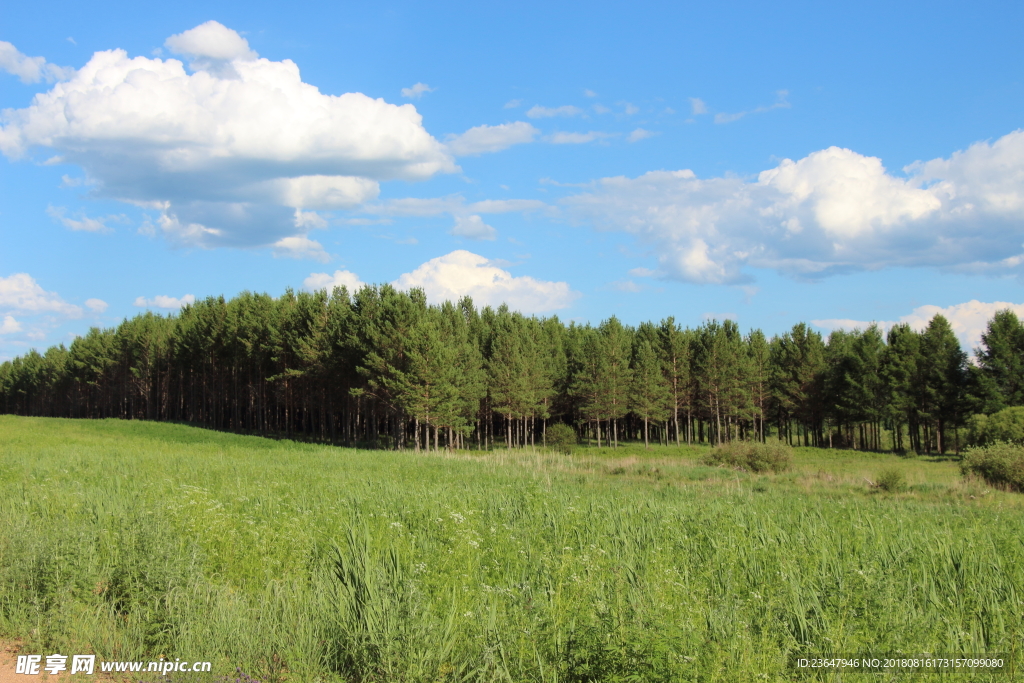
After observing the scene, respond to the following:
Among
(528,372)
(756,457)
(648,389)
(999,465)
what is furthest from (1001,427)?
(528,372)

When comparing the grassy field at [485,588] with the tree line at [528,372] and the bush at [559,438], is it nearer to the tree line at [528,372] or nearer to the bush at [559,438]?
the tree line at [528,372]

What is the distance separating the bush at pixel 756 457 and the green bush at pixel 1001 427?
12.3 metres

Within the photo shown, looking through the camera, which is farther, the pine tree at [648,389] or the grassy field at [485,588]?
the pine tree at [648,389]

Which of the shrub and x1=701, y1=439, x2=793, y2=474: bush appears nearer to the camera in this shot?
the shrub

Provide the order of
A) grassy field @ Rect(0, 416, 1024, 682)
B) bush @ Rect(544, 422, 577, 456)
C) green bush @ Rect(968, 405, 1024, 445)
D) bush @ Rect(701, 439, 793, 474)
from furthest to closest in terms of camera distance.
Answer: bush @ Rect(544, 422, 577, 456) < green bush @ Rect(968, 405, 1024, 445) < bush @ Rect(701, 439, 793, 474) < grassy field @ Rect(0, 416, 1024, 682)

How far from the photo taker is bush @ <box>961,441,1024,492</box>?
25.8 meters

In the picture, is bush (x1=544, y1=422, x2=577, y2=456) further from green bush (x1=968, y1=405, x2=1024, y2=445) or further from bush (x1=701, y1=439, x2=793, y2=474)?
green bush (x1=968, y1=405, x2=1024, y2=445)

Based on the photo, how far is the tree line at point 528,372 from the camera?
154 ft

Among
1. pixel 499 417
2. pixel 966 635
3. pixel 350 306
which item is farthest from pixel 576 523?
pixel 499 417

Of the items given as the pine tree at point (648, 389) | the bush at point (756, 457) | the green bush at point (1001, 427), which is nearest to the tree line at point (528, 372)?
→ the pine tree at point (648, 389)

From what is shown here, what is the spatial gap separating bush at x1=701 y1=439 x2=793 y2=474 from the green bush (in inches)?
485

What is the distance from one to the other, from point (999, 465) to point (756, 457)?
38.2ft

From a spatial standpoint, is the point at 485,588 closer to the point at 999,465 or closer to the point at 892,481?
the point at 892,481

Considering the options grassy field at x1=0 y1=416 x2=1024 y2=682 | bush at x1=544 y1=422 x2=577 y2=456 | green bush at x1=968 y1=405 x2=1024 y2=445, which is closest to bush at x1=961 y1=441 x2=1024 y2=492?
green bush at x1=968 y1=405 x2=1024 y2=445
